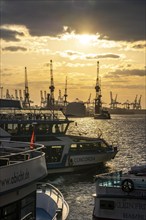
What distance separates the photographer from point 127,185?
2502 centimetres

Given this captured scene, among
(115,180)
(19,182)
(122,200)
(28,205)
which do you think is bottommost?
(122,200)

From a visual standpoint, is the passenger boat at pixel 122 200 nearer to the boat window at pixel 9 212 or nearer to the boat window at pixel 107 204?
the boat window at pixel 107 204

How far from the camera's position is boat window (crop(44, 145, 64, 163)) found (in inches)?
1914

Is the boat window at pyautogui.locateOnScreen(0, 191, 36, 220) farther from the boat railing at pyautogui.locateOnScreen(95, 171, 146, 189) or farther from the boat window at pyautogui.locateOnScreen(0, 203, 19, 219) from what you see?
the boat railing at pyautogui.locateOnScreen(95, 171, 146, 189)

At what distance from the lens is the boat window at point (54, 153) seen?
1914 inches

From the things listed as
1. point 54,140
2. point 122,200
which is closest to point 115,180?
point 122,200

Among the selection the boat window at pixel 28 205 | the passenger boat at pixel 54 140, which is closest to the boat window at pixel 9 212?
the boat window at pixel 28 205

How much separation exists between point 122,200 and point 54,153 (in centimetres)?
2484

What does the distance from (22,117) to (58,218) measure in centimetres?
3344

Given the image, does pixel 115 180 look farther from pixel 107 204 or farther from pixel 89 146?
pixel 89 146

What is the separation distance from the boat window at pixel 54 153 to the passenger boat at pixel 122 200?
23280 mm

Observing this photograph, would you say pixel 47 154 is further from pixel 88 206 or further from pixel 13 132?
pixel 88 206

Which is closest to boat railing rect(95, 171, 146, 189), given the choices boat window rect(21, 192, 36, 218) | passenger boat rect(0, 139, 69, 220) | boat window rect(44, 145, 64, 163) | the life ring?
the life ring

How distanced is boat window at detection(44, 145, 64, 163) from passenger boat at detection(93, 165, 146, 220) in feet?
76.4
